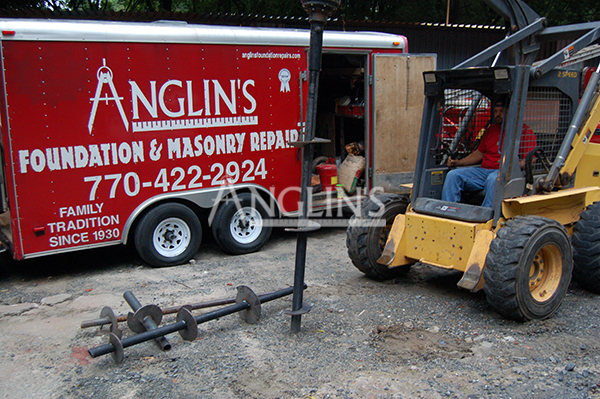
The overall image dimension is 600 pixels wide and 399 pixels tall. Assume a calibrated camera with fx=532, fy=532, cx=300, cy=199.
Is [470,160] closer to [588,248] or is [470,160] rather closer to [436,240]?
[436,240]

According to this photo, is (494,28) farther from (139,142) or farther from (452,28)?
(139,142)

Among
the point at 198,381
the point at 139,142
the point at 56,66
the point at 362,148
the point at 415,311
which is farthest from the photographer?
the point at 362,148

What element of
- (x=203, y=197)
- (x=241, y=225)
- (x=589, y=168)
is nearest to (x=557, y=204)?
(x=589, y=168)

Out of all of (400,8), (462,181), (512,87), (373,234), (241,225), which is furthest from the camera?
(400,8)

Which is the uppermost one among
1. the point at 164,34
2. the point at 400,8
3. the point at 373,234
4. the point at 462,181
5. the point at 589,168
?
the point at 400,8

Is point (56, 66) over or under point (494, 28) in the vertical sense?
under

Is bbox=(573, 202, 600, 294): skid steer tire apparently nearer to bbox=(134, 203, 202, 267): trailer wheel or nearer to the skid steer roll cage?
the skid steer roll cage

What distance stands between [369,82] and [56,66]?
437cm

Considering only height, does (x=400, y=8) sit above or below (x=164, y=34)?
above

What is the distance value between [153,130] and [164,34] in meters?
1.18

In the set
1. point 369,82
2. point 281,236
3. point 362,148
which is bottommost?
point 281,236

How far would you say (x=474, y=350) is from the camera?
443cm

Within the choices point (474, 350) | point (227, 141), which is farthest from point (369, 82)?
point (474, 350)

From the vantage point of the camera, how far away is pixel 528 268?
15.3 feet
